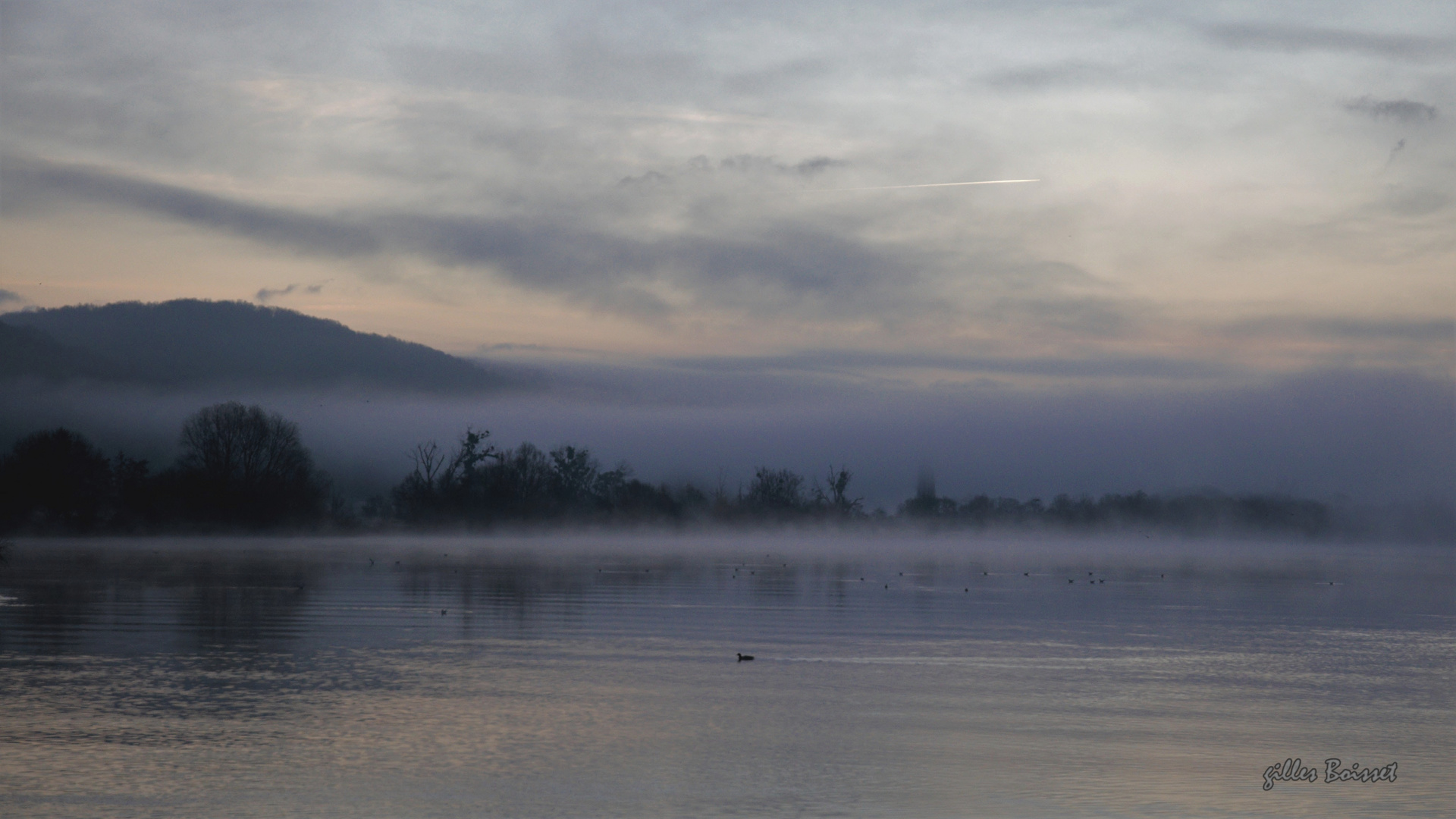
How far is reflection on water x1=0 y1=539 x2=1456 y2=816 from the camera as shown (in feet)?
44.5

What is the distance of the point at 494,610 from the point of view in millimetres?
34500

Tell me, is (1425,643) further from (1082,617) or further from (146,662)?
(146,662)

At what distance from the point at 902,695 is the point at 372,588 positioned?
2744cm

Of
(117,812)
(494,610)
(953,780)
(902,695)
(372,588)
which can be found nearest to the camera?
(117,812)

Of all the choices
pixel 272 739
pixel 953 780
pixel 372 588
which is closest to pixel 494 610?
pixel 372 588
